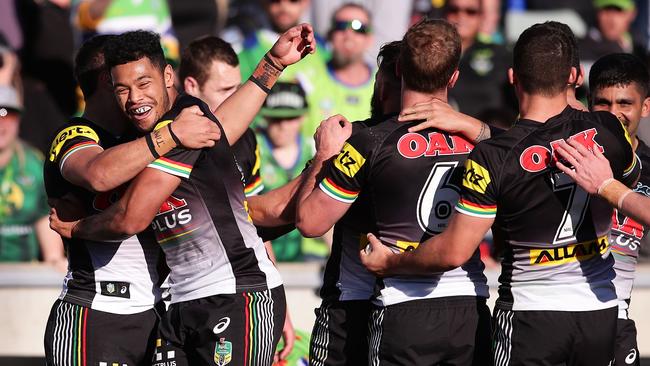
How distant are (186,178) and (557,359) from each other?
1789mm

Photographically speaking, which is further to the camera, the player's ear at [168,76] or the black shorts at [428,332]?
the player's ear at [168,76]

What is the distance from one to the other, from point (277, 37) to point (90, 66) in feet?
13.4

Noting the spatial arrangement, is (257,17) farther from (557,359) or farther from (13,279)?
(557,359)

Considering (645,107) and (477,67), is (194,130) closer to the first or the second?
(645,107)

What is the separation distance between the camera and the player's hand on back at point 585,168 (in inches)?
173

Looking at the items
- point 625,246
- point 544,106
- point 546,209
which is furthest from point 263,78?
point 625,246

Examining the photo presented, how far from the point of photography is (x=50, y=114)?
938cm

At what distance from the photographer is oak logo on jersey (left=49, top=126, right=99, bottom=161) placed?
4.94 metres

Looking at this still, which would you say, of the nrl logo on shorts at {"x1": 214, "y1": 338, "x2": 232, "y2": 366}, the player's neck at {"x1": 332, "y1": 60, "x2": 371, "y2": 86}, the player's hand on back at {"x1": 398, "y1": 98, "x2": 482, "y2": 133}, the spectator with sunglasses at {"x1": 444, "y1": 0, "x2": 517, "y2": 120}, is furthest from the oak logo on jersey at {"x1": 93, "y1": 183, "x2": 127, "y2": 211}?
the spectator with sunglasses at {"x1": 444, "y1": 0, "x2": 517, "y2": 120}

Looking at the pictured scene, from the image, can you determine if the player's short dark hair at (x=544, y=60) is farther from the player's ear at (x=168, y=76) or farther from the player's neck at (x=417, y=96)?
the player's ear at (x=168, y=76)

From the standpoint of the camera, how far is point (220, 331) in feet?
15.5

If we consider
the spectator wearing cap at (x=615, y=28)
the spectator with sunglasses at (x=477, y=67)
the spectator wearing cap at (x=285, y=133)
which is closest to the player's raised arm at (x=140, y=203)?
the spectator wearing cap at (x=285, y=133)

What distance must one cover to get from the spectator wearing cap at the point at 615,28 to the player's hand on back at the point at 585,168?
17.2 feet

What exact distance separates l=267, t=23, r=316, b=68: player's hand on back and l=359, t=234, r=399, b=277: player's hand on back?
3.40ft
